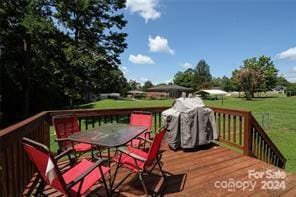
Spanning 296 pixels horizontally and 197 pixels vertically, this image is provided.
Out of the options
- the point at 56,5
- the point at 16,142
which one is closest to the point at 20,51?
the point at 56,5

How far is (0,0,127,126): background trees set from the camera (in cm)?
1273

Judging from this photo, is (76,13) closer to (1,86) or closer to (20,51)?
(20,51)

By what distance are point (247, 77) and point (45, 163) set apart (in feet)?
143

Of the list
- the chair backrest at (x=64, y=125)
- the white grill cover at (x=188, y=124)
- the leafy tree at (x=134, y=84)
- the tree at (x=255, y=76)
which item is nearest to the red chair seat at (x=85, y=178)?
the chair backrest at (x=64, y=125)

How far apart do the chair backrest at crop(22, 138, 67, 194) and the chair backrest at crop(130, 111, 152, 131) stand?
2787 millimetres

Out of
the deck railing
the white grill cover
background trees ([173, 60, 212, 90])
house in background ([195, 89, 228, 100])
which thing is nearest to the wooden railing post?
the deck railing

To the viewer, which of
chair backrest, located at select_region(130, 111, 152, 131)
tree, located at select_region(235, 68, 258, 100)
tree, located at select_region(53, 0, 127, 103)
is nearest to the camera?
chair backrest, located at select_region(130, 111, 152, 131)

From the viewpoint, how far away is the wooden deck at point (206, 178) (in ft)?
10.7

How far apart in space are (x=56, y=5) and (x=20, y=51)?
329 centimetres

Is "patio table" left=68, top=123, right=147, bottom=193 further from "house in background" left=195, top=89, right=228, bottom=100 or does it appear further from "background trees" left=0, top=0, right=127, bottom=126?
"house in background" left=195, top=89, right=228, bottom=100

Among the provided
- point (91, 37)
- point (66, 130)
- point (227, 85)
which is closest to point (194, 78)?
point (227, 85)

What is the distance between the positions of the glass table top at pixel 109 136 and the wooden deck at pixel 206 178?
67cm

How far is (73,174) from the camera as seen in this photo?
9.18ft

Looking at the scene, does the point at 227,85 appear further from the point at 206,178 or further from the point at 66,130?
the point at 66,130
